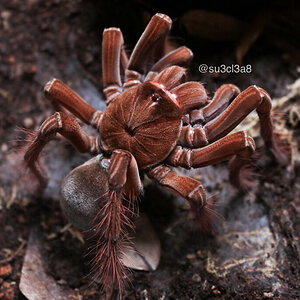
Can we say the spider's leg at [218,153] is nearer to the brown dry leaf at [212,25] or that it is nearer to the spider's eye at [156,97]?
the spider's eye at [156,97]

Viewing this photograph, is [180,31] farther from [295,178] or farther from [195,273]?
[195,273]

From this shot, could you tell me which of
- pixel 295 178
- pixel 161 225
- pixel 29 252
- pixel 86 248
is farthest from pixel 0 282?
pixel 295 178

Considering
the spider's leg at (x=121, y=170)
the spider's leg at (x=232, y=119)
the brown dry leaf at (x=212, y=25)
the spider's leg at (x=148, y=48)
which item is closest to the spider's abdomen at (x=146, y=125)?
the spider's leg at (x=232, y=119)

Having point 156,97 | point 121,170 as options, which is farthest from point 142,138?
point 121,170

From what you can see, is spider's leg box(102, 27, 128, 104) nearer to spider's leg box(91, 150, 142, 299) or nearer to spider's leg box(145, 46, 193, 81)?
spider's leg box(145, 46, 193, 81)

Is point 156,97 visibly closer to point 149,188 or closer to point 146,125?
point 146,125
